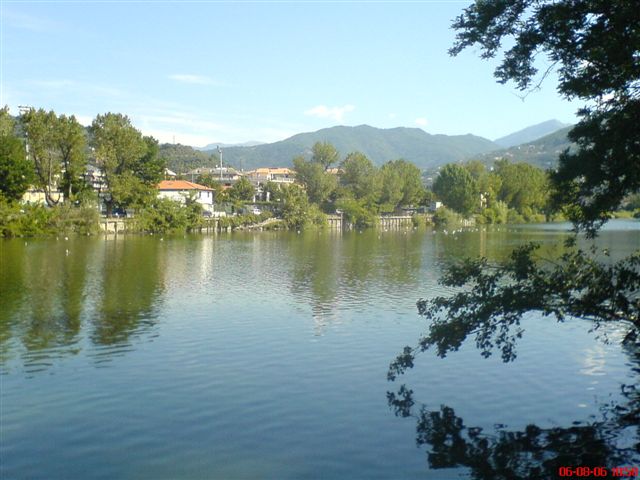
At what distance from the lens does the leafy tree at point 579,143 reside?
11.3 metres

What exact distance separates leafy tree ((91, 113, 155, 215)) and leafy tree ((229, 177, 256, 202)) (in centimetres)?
3449

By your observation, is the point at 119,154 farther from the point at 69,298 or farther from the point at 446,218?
the point at 446,218

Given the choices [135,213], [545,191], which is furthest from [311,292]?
[135,213]

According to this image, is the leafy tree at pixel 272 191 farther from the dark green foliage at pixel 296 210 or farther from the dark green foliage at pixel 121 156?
the dark green foliage at pixel 121 156

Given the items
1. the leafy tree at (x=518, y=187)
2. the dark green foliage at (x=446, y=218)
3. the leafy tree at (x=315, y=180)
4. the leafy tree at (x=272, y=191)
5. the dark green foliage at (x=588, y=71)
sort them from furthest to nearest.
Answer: the leafy tree at (x=518, y=187) → the dark green foliage at (x=446, y=218) → the leafy tree at (x=315, y=180) → the leafy tree at (x=272, y=191) → the dark green foliage at (x=588, y=71)

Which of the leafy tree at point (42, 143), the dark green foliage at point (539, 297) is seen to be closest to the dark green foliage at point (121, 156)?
the leafy tree at point (42, 143)

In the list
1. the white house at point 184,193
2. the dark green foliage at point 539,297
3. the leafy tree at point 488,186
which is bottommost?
the dark green foliage at point 539,297

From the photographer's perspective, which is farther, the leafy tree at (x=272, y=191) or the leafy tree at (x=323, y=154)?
the leafy tree at (x=323, y=154)

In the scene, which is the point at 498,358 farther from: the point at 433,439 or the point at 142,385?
the point at 142,385

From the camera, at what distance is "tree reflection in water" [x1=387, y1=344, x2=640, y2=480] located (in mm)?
11734

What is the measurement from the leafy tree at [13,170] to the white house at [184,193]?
21.9m

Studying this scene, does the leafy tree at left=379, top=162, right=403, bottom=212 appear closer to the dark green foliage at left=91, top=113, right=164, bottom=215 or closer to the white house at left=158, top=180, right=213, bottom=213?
the white house at left=158, top=180, right=213, bottom=213

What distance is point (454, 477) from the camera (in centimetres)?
1152

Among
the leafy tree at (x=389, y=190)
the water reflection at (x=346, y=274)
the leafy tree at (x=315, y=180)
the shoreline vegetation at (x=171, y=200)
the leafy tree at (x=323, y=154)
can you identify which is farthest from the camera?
the leafy tree at (x=323, y=154)
